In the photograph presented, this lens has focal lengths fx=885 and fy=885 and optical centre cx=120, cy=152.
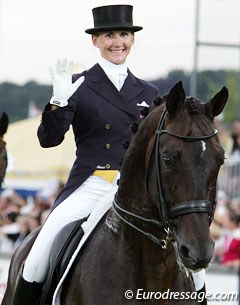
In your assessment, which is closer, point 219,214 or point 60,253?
point 60,253

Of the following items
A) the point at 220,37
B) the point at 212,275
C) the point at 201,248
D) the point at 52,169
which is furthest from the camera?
the point at 52,169

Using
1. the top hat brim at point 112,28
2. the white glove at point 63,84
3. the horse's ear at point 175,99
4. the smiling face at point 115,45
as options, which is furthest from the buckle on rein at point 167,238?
the top hat brim at point 112,28

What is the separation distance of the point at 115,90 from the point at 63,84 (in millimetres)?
694

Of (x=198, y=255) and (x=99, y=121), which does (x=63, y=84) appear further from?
(x=198, y=255)

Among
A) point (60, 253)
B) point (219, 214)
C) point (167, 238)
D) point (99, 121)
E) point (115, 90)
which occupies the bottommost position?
point (219, 214)

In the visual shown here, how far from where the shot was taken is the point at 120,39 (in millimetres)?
6684

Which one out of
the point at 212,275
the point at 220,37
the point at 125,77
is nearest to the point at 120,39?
the point at 125,77

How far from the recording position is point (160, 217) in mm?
5695

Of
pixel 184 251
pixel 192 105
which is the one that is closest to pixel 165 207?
pixel 184 251

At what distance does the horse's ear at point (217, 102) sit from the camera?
5660 mm

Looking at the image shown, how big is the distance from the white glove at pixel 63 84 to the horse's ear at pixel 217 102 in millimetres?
1041

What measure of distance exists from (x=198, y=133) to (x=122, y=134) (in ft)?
4.25

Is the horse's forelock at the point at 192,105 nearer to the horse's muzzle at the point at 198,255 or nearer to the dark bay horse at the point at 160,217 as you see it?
the dark bay horse at the point at 160,217

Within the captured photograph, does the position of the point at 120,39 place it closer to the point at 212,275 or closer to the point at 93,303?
the point at 93,303
